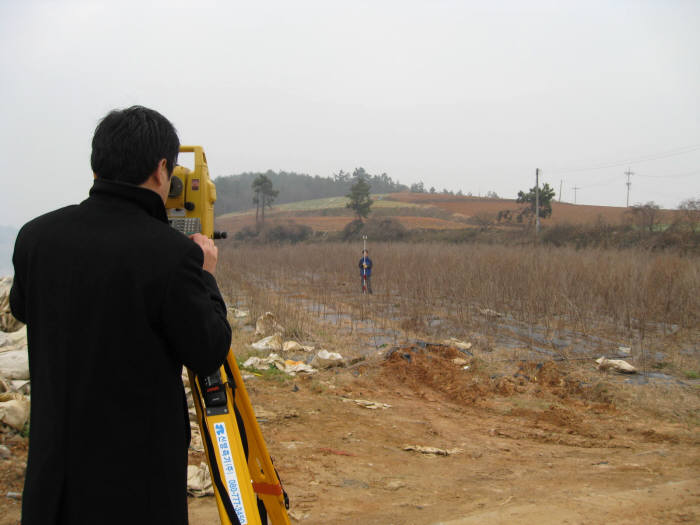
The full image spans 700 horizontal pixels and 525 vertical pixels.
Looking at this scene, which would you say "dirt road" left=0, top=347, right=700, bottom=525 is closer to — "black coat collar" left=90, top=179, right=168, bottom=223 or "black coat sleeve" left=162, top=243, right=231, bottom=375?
"black coat sleeve" left=162, top=243, right=231, bottom=375

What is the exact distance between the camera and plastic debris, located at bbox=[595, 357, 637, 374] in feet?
18.8

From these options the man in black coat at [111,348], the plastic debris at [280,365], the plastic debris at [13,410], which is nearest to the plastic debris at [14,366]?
the plastic debris at [13,410]

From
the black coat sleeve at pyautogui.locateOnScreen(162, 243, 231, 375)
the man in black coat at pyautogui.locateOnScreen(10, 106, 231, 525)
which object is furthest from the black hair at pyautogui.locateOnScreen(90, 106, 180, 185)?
the black coat sleeve at pyautogui.locateOnScreen(162, 243, 231, 375)

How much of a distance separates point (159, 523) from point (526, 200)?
111 ft

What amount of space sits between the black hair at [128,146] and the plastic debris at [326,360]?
199 inches

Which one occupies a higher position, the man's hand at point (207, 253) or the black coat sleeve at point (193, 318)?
the man's hand at point (207, 253)

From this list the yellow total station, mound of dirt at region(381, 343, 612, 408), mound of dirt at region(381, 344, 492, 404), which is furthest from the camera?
mound of dirt at region(381, 344, 492, 404)

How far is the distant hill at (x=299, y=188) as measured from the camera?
74.0 m

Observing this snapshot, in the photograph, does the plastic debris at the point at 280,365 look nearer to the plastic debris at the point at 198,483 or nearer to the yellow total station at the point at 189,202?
the plastic debris at the point at 198,483

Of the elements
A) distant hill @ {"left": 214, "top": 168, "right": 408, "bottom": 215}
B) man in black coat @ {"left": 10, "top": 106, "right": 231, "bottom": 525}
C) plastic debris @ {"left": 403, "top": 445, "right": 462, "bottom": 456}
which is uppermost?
distant hill @ {"left": 214, "top": 168, "right": 408, "bottom": 215}

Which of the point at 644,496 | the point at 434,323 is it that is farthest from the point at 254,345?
the point at 644,496

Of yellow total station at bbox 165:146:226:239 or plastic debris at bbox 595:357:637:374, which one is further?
A: plastic debris at bbox 595:357:637:374

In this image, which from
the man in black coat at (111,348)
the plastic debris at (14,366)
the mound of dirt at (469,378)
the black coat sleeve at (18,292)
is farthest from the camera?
the mound of dirt at (469,378)

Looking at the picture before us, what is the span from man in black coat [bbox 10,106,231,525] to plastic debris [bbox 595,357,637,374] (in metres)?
5.84
